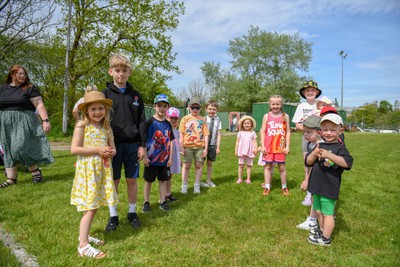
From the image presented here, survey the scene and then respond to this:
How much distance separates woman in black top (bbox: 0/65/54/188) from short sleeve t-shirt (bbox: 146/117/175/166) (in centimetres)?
268

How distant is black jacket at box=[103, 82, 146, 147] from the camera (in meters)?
3.78

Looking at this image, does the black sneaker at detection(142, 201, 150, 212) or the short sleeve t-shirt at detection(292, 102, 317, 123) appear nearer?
the black sneaker at detection(142, 201, 150, 212)

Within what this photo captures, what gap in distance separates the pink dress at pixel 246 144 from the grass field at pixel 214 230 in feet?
3.54

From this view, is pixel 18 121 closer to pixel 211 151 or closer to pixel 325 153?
pixel 211 151

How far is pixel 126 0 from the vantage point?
18.5 metres

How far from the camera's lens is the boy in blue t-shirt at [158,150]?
4.62 m

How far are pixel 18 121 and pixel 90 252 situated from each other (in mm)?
4102

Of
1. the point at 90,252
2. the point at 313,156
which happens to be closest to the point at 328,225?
the point at 313,156

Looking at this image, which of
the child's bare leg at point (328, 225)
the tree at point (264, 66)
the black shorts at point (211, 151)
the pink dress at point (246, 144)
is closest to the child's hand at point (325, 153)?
the child's bare leg at point (328, 225)

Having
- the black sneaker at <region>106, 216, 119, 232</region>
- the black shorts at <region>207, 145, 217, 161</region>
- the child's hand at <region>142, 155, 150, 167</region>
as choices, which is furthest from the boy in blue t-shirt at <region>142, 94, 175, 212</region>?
the black shorts at <region>207, 145, 217, 161</region>

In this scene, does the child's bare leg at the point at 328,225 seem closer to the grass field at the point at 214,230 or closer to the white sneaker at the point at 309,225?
the grass field at the point at 214,230

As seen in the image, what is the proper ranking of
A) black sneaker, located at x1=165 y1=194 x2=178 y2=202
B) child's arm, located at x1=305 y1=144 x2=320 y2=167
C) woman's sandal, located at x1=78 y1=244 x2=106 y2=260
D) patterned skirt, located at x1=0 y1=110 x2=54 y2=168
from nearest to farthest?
woman's sandal, located at x1=78 y1=244 x2=106 y2=260, child's arm, located at x1=305 y1=144 x2=320 y2=167, black sneaker, located at x1=165 y1=194 x2=178 y2=202, patterned skirt, located at x1=0 y1=110 x2=54 y2=168

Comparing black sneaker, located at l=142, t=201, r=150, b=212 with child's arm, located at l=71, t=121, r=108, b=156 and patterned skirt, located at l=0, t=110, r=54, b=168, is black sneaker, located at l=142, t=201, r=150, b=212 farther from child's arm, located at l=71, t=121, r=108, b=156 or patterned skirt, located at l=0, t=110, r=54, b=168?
patterned skirt, located at l=0, t=110, r=54, b=168

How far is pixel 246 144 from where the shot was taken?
7.07 metres
